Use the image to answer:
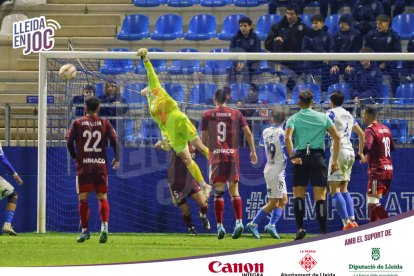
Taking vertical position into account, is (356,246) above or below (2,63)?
below

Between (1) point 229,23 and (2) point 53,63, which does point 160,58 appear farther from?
(1) point 229,23

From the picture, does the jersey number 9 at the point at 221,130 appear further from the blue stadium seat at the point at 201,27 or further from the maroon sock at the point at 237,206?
the blue stadium seat at the point at 201,27

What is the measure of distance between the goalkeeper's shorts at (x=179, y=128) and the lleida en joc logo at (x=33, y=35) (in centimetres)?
447

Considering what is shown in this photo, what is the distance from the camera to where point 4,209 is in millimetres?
21203

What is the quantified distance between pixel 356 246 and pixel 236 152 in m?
6.56

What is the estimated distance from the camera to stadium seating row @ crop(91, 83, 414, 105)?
20.6 meters

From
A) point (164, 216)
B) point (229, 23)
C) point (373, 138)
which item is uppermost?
point (229, 23)

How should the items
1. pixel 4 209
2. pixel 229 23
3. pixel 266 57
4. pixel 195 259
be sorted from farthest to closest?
pixel 229 23 → pixel 4 209 → pixel 266 57 → pixel 195 259

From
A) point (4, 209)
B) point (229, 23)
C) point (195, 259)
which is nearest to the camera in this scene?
point (195, 259)

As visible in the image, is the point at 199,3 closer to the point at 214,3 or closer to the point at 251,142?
the point at 214,3

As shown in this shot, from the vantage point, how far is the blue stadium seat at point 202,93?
68.6 feet

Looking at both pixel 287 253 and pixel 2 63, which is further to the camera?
pixel 2 63

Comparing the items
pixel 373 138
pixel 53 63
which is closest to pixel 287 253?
pixel 373 138

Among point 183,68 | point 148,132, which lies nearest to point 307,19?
point 183,68
